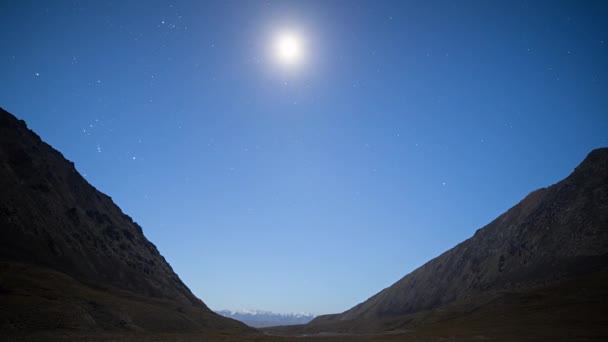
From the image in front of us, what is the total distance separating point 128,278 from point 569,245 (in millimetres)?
119449

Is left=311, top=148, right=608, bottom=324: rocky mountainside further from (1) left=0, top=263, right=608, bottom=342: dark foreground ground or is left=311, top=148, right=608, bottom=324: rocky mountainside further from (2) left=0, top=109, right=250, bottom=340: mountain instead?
(2) left=0, top=109, right=250, bottom=340: mountain

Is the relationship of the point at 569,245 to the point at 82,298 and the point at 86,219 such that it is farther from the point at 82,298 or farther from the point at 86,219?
the point at 86,219

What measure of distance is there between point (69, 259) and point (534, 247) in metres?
123

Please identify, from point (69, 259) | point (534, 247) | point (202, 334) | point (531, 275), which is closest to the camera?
point (202, 334)

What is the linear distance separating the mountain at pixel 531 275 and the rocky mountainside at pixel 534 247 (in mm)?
316

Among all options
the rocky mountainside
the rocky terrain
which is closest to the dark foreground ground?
the rocky terrain

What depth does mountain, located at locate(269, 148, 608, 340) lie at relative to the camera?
167ft

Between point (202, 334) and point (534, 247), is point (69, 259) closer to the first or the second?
point (202, 334)

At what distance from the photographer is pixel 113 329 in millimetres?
49219

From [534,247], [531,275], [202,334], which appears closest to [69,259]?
[202,334]

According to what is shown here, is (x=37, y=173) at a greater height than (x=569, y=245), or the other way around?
(x=37, y=173)

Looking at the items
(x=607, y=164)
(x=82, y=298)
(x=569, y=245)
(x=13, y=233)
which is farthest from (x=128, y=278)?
(x=607, y=164)

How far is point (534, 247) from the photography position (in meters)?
100

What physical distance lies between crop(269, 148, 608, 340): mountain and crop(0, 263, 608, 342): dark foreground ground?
307 millimetres
